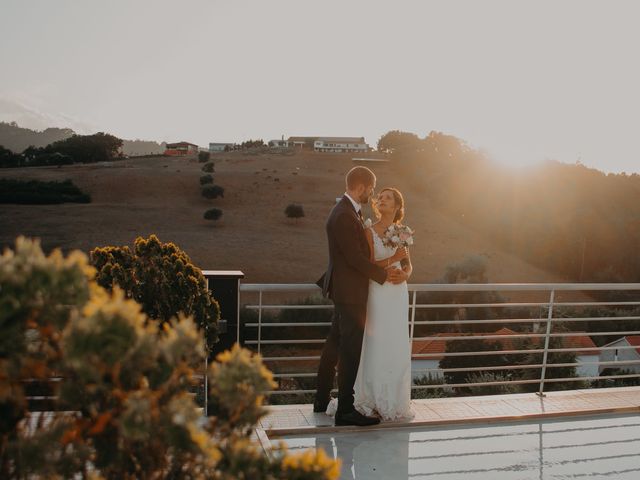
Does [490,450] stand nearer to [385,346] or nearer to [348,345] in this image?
[385,346]

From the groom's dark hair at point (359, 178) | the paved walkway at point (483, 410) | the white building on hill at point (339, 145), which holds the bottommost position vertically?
the paved walkway at point (483, 410)

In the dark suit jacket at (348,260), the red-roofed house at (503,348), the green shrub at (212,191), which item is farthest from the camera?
the green shrub at (212,191)

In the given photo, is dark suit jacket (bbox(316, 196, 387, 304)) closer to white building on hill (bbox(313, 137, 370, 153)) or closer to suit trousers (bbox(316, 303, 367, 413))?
suit trousers (bbox(316, 303, 367, 413))

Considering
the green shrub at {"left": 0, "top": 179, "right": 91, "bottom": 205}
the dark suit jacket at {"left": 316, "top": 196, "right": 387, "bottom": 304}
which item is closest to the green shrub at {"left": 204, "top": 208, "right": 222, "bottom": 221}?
the green shrub at {"left": 0, "top": 179, "right": 91, "bottom": 205}

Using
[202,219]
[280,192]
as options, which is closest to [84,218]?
[202,219]

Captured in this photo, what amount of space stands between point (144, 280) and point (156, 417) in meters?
2.29

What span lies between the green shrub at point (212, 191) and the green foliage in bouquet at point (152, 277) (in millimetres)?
38495

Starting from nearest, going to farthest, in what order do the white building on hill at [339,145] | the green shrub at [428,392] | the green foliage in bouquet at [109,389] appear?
the green foliage in bouquet at [109,389]
the green shrub at [428,392]
the white building on hill at [339,145]

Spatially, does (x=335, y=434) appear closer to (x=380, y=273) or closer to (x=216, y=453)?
(x=380, y=273)

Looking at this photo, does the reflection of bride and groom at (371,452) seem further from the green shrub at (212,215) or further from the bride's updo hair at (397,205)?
the green shrub at (212,215)

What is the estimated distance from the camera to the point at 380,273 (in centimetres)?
385

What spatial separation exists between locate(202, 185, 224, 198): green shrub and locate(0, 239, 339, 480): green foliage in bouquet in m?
40.7

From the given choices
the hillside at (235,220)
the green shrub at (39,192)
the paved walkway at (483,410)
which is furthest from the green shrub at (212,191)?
the paved walkway at (483,410)

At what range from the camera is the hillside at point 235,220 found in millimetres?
28969
